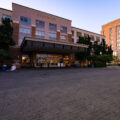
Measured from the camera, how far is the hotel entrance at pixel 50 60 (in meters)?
24.1

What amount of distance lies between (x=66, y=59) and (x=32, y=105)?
25228 mm

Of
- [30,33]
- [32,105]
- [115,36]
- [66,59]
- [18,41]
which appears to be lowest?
[32,105]

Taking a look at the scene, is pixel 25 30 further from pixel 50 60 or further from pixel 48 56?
pixel 50 60

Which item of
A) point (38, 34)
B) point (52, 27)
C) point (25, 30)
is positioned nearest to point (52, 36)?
point (52, 27)

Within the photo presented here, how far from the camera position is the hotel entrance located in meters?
24.1

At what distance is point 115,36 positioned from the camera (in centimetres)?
7056

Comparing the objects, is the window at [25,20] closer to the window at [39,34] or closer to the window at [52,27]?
the window at [39,34]

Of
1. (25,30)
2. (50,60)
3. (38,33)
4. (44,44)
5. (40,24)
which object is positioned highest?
(40,24)

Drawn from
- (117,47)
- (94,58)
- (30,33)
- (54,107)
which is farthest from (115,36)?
(54,107)

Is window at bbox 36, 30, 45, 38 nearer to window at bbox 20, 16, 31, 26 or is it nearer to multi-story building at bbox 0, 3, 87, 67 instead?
multi-story building at bbox 0, 3, 87, 67

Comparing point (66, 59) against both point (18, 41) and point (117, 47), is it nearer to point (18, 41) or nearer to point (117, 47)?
point (18, 41)

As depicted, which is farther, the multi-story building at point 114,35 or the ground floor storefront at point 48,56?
the multi-story building at point 114,35

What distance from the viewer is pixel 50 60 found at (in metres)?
25.5

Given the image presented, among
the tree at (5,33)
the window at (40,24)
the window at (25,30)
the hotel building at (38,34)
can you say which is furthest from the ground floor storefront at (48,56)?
the window at (40,24)
